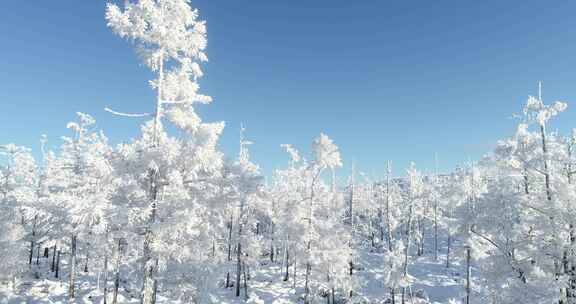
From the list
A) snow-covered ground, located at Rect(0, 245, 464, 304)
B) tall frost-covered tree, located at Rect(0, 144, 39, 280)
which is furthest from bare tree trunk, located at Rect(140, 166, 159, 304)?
tall frost-covered tree, located at Rect(0, 144, 39, 280)

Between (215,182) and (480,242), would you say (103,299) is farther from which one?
(480,242)

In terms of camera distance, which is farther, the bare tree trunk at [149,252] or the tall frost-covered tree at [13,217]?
the tall frost-covered tree at [13,217]

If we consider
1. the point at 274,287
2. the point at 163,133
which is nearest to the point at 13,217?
the point at 274,287

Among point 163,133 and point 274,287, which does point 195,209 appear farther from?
point 274,287

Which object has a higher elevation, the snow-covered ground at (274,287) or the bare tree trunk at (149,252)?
the bare tree trunk at (149,252)

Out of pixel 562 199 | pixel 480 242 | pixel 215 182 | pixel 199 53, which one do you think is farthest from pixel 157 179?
pixel 480 242

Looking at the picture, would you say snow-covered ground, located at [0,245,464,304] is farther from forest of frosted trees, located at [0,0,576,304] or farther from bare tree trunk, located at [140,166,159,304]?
bare tree trunk, located at [140,166,159,304]

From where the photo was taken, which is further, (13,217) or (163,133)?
(13,217)

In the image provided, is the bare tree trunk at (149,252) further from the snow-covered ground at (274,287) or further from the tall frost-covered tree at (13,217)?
the tall frost-covered tree at (13,217)

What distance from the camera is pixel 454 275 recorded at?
152ft

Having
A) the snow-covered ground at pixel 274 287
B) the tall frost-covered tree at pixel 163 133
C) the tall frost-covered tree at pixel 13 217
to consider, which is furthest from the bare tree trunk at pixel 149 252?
the tall frost-covered tree at pixel 13 217

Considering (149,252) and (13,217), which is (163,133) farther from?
(13,217)

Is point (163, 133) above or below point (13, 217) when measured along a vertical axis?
above

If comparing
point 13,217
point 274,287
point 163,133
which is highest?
point 163,133
